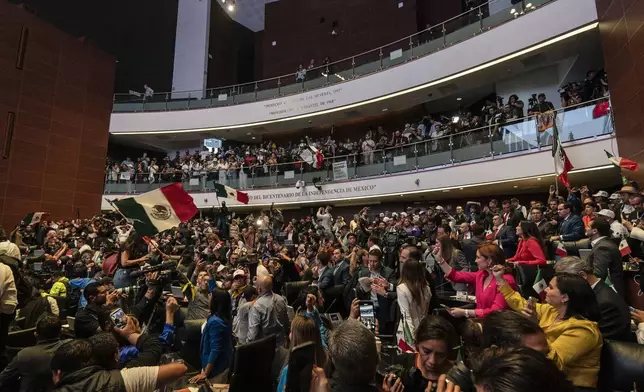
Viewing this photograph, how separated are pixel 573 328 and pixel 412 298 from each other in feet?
3.39

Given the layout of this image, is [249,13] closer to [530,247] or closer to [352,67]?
[352,67]

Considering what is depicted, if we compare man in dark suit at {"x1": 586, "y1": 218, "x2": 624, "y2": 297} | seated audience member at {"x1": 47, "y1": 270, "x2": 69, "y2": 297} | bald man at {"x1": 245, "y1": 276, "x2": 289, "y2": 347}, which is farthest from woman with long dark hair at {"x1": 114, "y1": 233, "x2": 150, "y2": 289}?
man in dark suit at {"x1": 586, "y1": 218, "x2": 624, "y2": 297}

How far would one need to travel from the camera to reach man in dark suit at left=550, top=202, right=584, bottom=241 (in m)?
5.08

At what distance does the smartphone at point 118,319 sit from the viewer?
2518 mm

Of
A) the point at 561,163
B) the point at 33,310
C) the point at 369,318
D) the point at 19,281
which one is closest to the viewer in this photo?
the point at 369,318

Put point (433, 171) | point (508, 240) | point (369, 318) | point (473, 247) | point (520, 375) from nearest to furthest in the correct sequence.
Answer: point (520, 375) < point (369, 318) < point (473, 247) < point (508, 240) < point (433, 171)

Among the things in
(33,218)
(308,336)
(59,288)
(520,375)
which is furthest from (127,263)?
(33,218)

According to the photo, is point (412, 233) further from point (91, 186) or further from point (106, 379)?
point (91, 186)

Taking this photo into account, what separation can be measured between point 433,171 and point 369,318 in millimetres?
10240

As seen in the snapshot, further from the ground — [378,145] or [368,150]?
[378,145]

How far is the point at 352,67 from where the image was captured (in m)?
15.9

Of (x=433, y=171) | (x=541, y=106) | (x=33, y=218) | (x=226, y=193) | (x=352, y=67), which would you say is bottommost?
(x=33, y=218)

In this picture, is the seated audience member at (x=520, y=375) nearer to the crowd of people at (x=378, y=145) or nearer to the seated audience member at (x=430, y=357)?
the seated audience member at (x=430, y=357)

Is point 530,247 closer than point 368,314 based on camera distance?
No
